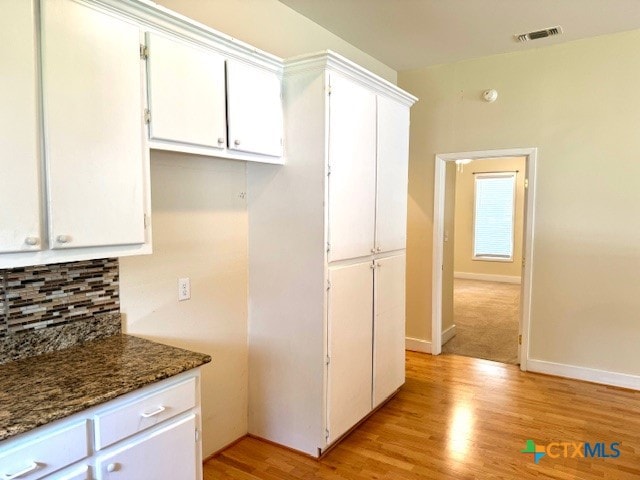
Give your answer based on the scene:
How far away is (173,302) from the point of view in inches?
93.4

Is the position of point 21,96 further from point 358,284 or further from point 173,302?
point 358,284

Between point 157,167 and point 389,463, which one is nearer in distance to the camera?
point 157,167

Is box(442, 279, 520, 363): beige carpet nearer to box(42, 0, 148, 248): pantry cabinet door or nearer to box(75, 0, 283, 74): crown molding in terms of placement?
box(75, 0, 283, 74): crown molding

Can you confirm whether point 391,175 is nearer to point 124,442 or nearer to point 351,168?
point 351,168

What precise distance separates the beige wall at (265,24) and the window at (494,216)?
20.1 ft

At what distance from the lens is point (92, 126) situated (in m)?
1.65

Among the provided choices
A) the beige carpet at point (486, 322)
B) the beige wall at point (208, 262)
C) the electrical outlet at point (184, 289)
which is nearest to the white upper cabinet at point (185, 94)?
the beige wall at point (208, 262)

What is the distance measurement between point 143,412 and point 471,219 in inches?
337

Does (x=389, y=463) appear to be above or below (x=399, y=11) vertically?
below

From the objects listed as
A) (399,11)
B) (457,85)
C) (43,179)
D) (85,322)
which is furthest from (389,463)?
(457,85)

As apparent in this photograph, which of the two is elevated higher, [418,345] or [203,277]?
[203,277]

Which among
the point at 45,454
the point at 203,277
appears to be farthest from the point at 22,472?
the point at 203,277

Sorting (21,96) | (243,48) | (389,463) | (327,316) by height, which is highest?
(243,48)

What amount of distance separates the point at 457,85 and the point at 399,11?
1.40 m
